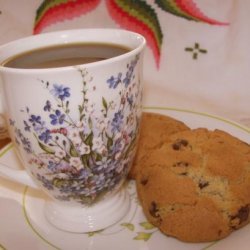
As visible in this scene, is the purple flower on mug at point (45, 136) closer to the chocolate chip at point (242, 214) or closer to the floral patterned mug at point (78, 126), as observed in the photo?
the floral patterned mug at point (78, 126)

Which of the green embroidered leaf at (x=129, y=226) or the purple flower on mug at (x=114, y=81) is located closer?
the purple flower on mug at (x=114, y=81)

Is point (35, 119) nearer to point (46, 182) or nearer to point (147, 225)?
point (46, 182)

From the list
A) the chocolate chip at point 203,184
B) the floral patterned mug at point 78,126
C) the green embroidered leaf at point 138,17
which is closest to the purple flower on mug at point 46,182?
the floral patterned mug at point 78,126

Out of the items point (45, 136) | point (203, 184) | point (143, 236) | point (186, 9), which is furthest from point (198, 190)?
point (186, 9)

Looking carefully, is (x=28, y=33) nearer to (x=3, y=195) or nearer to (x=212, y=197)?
(x=3, y=195)

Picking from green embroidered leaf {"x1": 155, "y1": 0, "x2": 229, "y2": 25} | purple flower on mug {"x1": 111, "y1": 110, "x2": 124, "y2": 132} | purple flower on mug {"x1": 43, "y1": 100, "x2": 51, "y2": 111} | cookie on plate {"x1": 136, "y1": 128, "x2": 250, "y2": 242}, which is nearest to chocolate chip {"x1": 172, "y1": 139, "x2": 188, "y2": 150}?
cookie on plate {"x1": 136, "y1": 128, "x2": 250, "y2": 242}

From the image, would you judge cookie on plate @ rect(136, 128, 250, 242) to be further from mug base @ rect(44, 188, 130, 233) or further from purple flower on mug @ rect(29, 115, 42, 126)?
purple flower on mug @ rect(29, 115, 42, 126)

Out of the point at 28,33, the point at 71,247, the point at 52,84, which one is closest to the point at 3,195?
the point at 71,247
